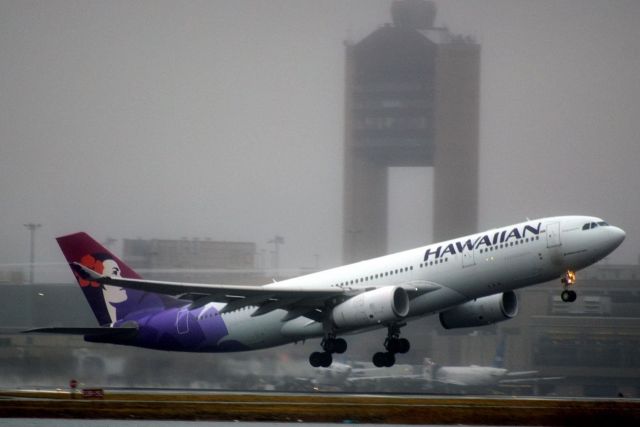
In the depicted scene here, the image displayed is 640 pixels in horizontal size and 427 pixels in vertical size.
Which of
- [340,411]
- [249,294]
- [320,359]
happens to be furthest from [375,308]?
[340,411]

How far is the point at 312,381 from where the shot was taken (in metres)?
54.3

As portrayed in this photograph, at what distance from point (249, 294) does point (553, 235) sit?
38.4 feet

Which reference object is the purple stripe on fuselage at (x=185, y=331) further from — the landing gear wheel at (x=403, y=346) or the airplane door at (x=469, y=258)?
the airplane door at (x=469, y=258)

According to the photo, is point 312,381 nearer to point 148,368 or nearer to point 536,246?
point 148,368

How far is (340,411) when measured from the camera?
3603 centimetres

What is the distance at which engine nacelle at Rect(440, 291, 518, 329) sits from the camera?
48.1 metres

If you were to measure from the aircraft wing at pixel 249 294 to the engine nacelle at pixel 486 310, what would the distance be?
5.93 m

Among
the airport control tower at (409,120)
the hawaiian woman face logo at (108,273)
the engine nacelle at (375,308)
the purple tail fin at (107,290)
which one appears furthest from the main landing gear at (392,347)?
the airport control tower at (409,120)

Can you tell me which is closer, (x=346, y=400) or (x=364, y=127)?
(x=346, y=400)

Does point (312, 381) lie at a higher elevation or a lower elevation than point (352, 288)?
lower

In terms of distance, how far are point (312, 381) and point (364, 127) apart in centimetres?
8793

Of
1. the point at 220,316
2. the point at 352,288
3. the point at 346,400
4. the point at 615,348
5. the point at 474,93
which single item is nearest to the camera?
the point at 346,400

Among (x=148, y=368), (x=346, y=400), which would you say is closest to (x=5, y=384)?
(x=148, y=368)

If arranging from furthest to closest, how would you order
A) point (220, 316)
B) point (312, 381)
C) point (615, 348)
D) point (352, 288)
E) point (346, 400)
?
point (615, 348) < point (312, 381) < point (220, 316) < point (352, 288) < point (346, 400)
